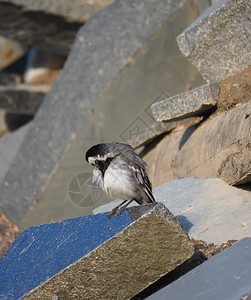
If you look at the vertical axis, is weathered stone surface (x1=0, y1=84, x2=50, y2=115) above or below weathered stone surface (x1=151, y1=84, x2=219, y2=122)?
below

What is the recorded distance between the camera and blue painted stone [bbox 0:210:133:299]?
3951mm

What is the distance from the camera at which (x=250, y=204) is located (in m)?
4.80

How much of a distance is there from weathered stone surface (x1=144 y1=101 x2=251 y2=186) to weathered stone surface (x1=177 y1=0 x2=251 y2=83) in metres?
0.48

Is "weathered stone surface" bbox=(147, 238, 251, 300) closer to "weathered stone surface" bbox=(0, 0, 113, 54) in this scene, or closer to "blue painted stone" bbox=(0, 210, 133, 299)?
"blue painted stone" bbox=(0, 210, 133, 299)

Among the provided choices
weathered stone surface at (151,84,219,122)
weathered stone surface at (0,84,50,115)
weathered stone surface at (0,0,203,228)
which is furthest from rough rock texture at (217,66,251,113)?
weathered stone surface at (0,84,50,115)

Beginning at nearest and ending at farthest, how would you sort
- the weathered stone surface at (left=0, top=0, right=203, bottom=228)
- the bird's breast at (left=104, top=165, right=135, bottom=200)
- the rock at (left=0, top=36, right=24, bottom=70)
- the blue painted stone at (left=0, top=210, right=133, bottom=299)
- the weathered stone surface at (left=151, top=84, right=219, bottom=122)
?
the blue painted stone at (left=0, top=210, right=133, bottom=299) → the bird's breast at (left=104, top=165, right=135, bottom=200) → the weathered stone surface at (left=151, top=84, right=219, bottom=122) → the weathered stone surface at (left=0, top=0, right=203, bottom=228) → the rock at (left=0, top=36, right=24, bottom=70)

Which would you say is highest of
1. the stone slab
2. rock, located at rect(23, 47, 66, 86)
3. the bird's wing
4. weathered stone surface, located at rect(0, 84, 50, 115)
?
the bird's wing

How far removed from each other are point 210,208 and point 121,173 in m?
0.80

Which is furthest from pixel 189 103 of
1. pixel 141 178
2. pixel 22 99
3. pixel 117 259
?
pixel 22 99

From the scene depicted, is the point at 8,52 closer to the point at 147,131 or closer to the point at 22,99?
the point at 22,99

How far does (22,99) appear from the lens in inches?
470

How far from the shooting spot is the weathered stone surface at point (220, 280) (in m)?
3.20

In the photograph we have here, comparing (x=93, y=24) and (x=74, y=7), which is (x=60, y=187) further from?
(x=74, y=7)

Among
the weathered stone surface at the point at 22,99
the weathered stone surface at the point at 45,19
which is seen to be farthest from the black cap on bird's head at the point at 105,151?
the weathered stone surface at the point at 22,99
